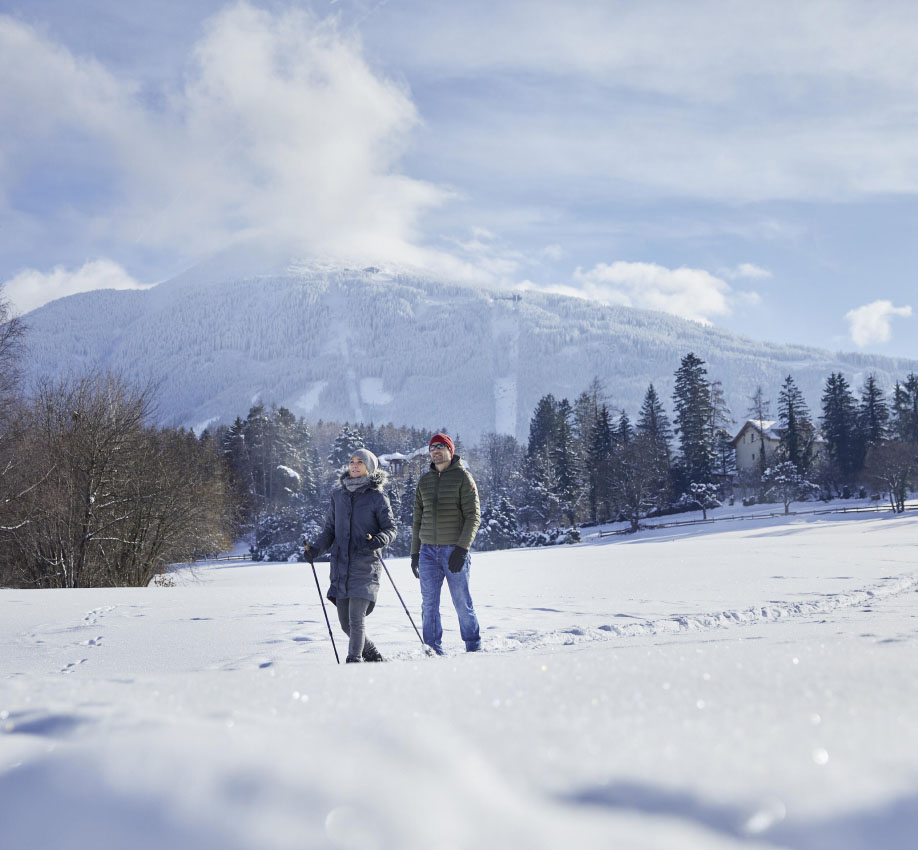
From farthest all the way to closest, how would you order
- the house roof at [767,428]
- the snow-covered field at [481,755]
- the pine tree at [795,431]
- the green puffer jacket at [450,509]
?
1. the house roof at [767,428]
2. the pine tree at [795,431]
3. the green puffer jacket at [450,509]
4. the snow-covered field at [481,755]

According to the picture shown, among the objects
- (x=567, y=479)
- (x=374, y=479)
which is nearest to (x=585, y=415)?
(x=567, y=479)

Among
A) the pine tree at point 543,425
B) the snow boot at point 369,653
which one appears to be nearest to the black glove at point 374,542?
the snow boot at point 369,653

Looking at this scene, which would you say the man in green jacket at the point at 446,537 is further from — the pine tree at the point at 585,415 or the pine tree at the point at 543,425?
the pine tree at the point at 543,425

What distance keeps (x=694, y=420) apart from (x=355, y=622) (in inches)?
2144

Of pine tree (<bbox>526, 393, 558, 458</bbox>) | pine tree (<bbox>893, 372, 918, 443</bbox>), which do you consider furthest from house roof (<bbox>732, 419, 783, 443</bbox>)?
pine tree (<bbox>526, 393, 558, 458</bbox>)

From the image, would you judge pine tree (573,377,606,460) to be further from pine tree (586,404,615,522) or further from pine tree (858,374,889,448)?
pine tree (858,374,889,448)

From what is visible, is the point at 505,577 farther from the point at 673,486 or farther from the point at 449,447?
the point at 673,486

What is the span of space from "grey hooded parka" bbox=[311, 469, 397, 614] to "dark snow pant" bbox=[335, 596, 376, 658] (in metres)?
0.05

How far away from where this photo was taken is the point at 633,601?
8.73m

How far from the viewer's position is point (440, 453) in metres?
5.94

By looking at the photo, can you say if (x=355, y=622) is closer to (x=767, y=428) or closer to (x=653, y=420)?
(x=653, y=420)

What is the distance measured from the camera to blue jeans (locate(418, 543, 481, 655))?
579 centimetres

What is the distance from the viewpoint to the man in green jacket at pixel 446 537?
5.81 meters

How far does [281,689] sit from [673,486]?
178ft
